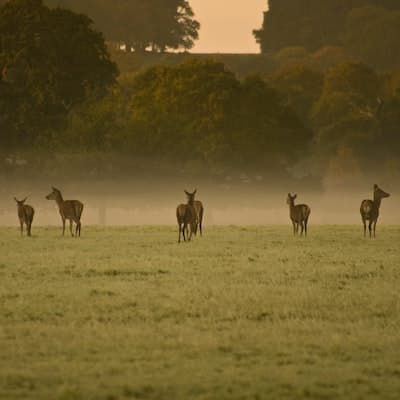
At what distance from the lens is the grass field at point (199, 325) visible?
11.3m

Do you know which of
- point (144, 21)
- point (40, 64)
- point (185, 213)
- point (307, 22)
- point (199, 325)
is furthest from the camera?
point (307, 22)

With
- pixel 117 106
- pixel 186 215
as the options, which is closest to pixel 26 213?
pixel 186 215

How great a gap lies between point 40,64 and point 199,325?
4743 cm

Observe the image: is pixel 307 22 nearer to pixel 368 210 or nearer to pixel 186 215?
pixel 368 210

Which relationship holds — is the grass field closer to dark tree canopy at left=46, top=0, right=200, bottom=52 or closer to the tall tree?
dark tree canopy at left=46, top=0, right=200, bottom=52

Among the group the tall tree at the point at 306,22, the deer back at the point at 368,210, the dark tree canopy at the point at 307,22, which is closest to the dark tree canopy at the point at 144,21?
the dark tree canopy at the point at 307,22

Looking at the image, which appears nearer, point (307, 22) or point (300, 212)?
point (300, 212)

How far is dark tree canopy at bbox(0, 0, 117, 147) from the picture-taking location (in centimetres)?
6038

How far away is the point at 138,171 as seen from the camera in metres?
64.7

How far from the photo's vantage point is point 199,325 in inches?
582

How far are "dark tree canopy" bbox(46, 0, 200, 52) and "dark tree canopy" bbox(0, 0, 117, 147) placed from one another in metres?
57.9

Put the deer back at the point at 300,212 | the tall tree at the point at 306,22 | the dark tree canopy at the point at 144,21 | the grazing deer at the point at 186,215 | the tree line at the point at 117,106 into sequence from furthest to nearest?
1. the tall tree at the point at 306,22
2. the dark tree canopy at the point at 144,21
3. the tree line at the point at 117,106
4. the deer back at the point at 300,212
5. the grazing deer at the point at 186,215

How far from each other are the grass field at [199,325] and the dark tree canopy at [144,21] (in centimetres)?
9651

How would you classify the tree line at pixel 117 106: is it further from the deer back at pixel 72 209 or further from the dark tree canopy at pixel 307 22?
the dark tree canopy at pixel 307 22
